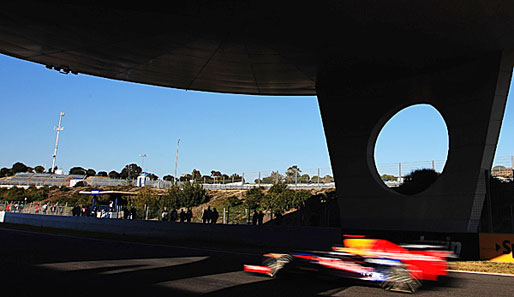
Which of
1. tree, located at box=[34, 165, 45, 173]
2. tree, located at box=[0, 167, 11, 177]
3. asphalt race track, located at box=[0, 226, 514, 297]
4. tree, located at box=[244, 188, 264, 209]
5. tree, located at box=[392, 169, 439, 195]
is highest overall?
tree, located at box=[34, 165, 45, 173]

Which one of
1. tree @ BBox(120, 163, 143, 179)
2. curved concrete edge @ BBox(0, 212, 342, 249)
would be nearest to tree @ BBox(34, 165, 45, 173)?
tree @ BBox(120, 163, 143, 179)

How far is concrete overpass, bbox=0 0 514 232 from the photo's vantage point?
38.0 feet

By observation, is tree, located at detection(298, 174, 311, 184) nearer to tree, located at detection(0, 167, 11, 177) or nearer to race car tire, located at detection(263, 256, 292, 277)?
race car tire, located at detection(263, 256, 292, 277)

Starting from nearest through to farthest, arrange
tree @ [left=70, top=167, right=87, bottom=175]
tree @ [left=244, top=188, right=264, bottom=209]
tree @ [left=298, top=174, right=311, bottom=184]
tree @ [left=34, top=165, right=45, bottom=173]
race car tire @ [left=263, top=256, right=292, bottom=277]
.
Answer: race car tire @ [left=263, top=256, right=292, bottom=277]
tree @ [left=244, top=188, right=264, bottom=209]
tree @ [left=298, top=174, right=311, bottom=184]
tree @ [left=34, top=165, right=45, bottom=173]
tree @ [left=70, top=167, right=87, bottom=175]

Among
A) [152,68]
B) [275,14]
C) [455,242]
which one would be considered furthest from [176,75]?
[455,242]

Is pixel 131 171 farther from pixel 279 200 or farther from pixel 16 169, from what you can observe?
pixel 279 200

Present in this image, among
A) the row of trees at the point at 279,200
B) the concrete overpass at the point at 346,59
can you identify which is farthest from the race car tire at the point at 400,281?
the row of trees at the point at 279,200

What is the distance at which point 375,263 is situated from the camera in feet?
27.2

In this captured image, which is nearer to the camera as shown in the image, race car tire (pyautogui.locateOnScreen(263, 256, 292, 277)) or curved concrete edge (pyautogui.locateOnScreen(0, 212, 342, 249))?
race car tire (pyautogui.locateOnScreen(263, 256, 292, 277))

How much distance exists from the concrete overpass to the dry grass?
158 centimetres

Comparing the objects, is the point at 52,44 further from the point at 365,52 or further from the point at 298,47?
the point at 365,52

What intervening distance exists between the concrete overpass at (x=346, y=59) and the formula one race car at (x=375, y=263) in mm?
6755

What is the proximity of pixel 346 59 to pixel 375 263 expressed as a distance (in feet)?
32.0

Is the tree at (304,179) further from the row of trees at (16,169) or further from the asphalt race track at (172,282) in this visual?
the row of trees at (16,169)
